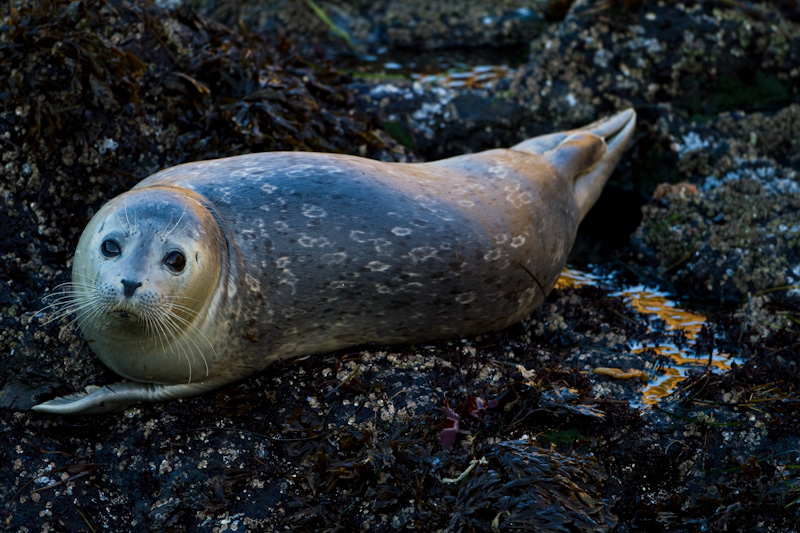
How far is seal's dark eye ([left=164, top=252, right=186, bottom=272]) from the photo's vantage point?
3.36 meters

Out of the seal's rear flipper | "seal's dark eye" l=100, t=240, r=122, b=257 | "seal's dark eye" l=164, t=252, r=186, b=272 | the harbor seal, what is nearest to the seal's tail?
the seal's rear flipper

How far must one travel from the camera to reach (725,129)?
616 centimetres

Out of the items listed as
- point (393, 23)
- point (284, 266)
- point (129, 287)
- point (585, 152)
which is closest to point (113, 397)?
point (129, 287)

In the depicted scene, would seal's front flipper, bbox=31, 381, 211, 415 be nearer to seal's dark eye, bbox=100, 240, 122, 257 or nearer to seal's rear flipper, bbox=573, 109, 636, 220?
seal's dark eye, bbox=100, 240, 122, 257

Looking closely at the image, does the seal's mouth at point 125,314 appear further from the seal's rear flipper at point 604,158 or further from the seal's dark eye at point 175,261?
the seal's rear flipper at point 604,158

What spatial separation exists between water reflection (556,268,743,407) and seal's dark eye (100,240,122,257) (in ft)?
7.47

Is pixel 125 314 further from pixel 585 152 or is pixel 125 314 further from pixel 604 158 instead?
pixel 604 158

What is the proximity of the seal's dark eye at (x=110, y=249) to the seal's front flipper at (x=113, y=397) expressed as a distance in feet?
2.16

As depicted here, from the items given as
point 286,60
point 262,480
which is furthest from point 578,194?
point 262,480

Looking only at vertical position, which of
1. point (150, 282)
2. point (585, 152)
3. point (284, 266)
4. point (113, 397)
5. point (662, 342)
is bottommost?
point (662, 342)

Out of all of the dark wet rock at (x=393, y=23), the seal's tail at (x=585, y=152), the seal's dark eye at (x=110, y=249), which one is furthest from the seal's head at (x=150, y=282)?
the dark wet rock at (x=393, y=23)

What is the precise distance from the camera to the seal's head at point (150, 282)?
10.8ft

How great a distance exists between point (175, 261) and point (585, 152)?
2.73m

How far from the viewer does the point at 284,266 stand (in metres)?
3.77
